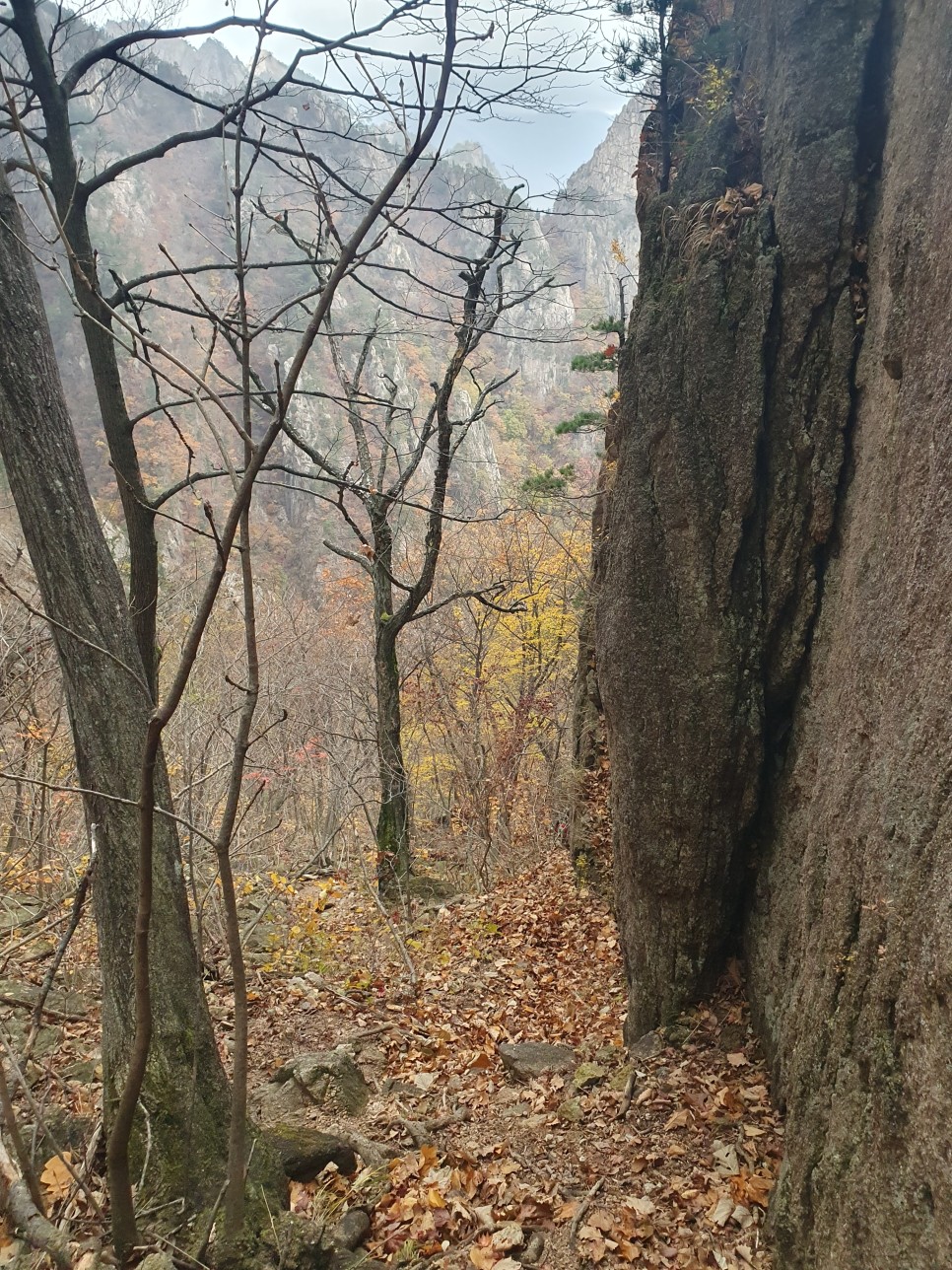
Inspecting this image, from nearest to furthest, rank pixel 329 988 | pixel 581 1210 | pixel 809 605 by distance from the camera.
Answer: pixel 581 1210 → pixel 809 605 → pixel 329 988

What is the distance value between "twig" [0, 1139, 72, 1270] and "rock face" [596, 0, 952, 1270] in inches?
92.1

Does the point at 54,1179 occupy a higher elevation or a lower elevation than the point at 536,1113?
higher

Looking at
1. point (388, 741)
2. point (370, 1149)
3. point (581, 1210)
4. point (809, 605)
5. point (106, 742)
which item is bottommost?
point (370, 1149)

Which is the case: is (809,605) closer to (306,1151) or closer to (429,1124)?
A: (429,1124)

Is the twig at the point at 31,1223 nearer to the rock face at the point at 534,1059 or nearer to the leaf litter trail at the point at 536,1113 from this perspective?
the leaf litter trail at the point at 536,1113

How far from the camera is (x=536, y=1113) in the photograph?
4.75 meters

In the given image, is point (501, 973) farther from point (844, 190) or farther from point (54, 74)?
point (54, 74)

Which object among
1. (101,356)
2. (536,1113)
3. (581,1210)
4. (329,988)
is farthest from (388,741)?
(581,1210)

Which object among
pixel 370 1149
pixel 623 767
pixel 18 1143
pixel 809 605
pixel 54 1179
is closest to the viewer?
pixel 18 1143

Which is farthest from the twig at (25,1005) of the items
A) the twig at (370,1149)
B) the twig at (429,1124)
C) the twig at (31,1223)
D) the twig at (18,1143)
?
the twig at (429,1124)

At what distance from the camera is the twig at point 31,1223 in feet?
6.21

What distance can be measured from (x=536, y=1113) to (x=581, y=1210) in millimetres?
1028

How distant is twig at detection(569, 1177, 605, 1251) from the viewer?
3.60m

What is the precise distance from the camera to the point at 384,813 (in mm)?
9242
